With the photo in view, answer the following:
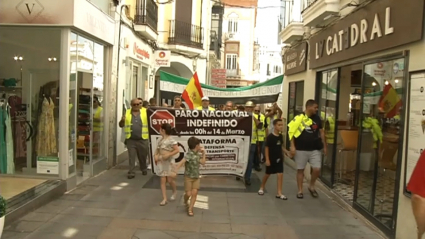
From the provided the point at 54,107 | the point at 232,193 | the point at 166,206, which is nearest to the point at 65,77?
the point at 54,107

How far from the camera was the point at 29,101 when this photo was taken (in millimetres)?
8539

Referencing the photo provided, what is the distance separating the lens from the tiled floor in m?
6.73

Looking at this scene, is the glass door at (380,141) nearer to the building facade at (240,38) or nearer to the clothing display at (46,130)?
the clothing display at (46,130)

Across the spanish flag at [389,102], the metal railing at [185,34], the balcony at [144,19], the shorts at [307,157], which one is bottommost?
the shorts at [307,157]

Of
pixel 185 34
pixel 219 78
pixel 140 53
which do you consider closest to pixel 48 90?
pixel 140 53

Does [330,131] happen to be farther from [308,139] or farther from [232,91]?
[232,91]

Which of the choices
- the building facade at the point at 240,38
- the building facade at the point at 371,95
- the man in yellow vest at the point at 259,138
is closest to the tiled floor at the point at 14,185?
the man in yellow vest at the point at 259,138

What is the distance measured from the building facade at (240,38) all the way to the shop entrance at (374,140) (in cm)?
4341

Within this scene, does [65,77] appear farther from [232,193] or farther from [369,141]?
[369,141]

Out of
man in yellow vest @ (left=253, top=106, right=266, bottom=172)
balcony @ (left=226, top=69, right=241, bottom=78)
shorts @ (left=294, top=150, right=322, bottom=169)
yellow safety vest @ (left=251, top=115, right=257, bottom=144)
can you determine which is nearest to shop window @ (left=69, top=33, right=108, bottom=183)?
A: yellow safety vest @ (left=251, top=115, right=257, bottom=144)

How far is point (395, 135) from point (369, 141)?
104cm

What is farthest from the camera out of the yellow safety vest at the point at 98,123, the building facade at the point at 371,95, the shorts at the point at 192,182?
the yellow safety vest at the point at 98,123

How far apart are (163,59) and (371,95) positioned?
972 centimetres

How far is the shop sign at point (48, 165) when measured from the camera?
789cm
